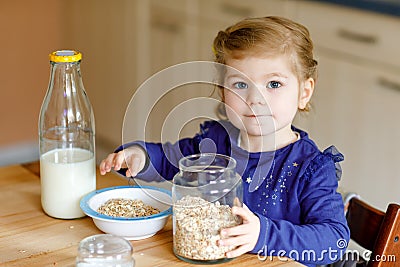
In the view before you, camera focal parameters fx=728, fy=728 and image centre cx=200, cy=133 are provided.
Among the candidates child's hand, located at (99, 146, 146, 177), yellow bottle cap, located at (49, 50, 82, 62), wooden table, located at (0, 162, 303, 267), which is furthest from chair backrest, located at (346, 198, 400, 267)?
yellow bottle cap, located at (49, 50, 82, 62)

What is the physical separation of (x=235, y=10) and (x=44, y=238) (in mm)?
1688

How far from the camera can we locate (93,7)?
3.56m

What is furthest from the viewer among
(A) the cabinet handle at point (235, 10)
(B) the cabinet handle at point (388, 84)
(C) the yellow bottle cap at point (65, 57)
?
(A) the cabinet handle at point (235, 10)

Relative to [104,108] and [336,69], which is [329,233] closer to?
[336,69]

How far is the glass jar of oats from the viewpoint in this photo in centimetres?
117

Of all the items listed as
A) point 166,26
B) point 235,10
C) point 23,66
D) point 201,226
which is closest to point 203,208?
point 201,226

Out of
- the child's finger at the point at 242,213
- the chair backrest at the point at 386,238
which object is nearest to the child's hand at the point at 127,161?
the child's finger at the point at 242,213

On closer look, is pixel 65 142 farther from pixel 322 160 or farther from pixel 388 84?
pixel 388 84

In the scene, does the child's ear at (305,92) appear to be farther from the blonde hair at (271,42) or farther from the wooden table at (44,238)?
the wooden table at (44,238)

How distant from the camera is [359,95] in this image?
2402 mm

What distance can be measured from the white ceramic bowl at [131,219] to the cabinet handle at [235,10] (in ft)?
4.86

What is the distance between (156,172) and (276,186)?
0.28 meters

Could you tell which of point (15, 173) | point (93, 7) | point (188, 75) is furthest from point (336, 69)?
point (93, 7)

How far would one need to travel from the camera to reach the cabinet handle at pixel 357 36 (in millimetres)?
2312
